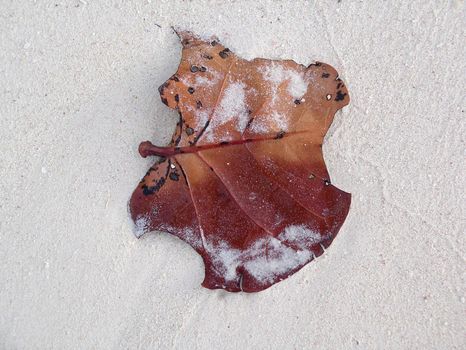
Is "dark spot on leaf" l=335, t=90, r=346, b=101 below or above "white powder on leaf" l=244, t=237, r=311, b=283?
above

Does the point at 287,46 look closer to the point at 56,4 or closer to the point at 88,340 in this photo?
the point at 56,4

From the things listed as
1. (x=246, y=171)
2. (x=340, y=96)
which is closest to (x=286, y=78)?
(x=340, y=96)

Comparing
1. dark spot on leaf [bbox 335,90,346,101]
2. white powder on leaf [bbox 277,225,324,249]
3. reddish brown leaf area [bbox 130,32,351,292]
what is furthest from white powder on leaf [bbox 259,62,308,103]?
white powder on leaf [bbox 277,225,324,249]

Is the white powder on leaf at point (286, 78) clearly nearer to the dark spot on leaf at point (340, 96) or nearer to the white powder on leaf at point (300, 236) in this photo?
the dark spot on leaf at point (340, 96)

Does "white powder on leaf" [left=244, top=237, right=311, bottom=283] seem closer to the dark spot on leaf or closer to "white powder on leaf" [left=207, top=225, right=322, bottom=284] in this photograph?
"white powder on leaf" [left=207, top=225, right=322, bottom=284]

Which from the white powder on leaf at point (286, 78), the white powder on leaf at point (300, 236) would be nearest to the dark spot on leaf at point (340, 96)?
the white powder on leaf at point (286, 78)

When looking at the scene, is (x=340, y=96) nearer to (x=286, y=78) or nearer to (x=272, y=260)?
(x=286, y=78)

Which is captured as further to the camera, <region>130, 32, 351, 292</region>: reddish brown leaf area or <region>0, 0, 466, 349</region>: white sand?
<region>0, 0, 466, 349</region>: white sand
